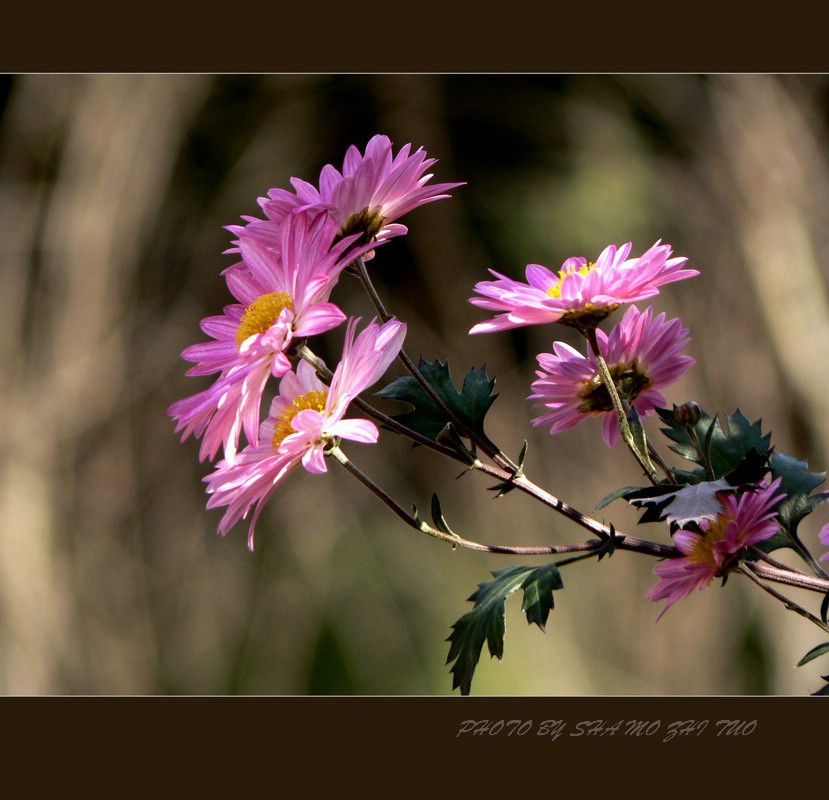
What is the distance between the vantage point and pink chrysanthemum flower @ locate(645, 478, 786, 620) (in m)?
0.42

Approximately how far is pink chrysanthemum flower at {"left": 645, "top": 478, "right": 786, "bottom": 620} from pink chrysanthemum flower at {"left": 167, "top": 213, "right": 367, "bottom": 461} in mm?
197

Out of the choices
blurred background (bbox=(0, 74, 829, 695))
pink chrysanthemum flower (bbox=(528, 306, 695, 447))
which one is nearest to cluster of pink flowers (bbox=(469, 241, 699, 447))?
pink chrysanthemum flower (bbox=(528, 306, 695, 447))

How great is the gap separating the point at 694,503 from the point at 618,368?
0.47 ft

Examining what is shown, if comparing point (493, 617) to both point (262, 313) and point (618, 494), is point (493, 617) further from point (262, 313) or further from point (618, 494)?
point (262, 313)

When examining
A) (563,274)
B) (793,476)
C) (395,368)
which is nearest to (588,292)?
(563,274)

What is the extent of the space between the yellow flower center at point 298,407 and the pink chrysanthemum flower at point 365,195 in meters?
0.08

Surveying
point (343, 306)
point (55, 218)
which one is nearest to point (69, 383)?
point (55, 218)

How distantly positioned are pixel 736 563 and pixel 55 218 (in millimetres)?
2012

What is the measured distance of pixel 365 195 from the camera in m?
0.47

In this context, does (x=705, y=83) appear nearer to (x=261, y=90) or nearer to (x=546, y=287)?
(x=261, y=90)

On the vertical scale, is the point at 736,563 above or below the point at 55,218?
below

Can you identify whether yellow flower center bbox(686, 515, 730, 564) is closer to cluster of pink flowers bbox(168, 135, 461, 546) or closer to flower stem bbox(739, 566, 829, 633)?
flower stem bbox(739, 566, 829, 633)

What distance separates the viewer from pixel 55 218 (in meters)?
2.12

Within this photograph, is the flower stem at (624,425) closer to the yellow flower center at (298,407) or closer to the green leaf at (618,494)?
the green leaf at (618,494)
